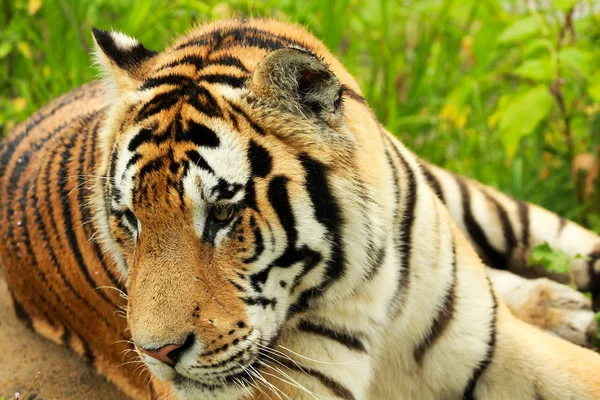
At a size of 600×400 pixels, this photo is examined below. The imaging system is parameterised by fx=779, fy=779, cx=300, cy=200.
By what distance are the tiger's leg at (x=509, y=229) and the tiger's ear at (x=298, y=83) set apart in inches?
57.9

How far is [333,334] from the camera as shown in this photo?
2.04 m

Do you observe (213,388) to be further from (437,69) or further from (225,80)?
(437,69)

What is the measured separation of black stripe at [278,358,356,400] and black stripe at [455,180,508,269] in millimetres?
1410

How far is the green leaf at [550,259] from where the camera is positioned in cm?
303

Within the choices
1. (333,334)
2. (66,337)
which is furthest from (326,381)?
(66,337)

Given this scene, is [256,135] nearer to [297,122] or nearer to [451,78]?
[297,122]

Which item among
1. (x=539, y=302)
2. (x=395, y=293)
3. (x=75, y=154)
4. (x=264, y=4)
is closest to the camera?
(x=395, y=293)

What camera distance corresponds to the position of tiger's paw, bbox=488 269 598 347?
2891 millimetres

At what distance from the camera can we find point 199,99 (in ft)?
6.17

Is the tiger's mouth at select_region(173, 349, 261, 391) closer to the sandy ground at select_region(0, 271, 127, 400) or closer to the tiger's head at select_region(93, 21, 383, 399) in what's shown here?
the tiger's head at select_region(93, 21, 383, 399)

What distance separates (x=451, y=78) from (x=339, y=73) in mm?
2650

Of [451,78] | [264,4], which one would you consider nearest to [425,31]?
[451,78]

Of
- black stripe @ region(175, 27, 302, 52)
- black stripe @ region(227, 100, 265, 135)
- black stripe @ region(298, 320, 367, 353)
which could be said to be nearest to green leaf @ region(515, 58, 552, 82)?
black stripe @ region(175, 27, 302, 52)

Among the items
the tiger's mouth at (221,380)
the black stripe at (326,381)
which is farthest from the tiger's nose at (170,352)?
the black stripe at (326,381)
